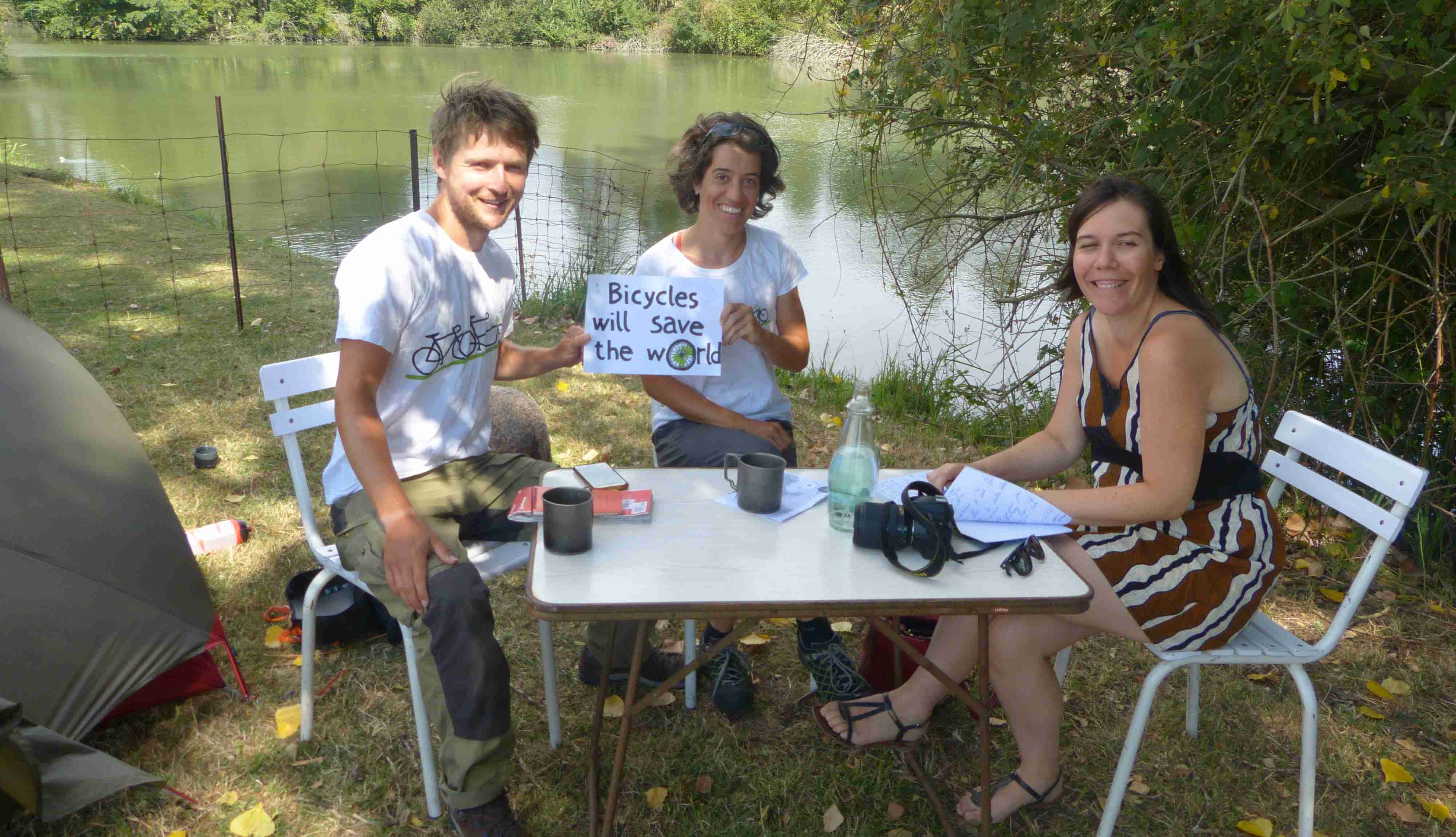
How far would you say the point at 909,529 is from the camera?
6.22ft

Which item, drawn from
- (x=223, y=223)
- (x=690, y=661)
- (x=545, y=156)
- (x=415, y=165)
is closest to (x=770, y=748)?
(x=690, y=661)

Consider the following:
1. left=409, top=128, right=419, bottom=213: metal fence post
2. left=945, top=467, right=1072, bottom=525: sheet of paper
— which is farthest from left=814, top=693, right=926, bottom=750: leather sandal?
left=409, top=128, right=419, bottom=213: metal fence post

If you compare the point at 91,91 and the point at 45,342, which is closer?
the point at 45,342

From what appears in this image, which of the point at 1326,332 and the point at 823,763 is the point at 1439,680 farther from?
the point at 823,763

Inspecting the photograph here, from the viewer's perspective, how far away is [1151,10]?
3.70m

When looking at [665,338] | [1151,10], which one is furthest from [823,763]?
[1151,10]

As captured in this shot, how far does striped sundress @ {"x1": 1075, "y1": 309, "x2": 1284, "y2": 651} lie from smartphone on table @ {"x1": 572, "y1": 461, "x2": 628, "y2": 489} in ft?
3.75

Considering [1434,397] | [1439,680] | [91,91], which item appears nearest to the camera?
[1439,680]

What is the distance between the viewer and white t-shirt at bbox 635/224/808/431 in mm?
2986

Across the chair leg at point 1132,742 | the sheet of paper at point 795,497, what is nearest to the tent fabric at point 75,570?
the sheet of paper at point 795,497

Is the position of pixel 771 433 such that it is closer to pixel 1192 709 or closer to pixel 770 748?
pixel 770 748

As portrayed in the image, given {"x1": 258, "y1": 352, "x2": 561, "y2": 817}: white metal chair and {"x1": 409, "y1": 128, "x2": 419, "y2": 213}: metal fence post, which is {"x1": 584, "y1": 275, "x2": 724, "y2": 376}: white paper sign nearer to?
{"x1": 258, "y1": 352, "x2": 561, "y2": 817}: white metal chair

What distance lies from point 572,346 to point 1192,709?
6.66ft

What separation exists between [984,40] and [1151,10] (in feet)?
2.04
